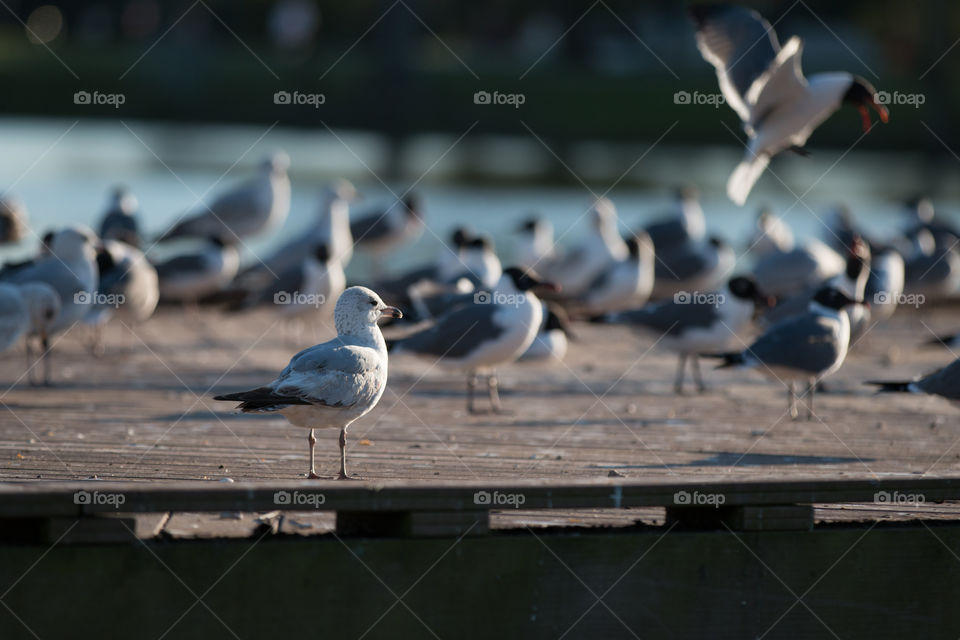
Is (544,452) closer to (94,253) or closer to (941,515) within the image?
(941,515)

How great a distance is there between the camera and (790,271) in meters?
13.3

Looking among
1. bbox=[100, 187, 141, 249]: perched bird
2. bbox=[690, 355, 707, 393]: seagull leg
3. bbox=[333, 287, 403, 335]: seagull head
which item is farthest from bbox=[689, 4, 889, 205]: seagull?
bbox=[100, 187, 141, 249]: perched bird

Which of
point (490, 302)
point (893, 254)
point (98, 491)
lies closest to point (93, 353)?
point (490, 302)

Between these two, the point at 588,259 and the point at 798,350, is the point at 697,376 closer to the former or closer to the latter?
the point at 798,350

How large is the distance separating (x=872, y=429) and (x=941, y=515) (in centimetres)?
218

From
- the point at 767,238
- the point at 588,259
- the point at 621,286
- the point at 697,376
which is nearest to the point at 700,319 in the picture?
the point at 697,376

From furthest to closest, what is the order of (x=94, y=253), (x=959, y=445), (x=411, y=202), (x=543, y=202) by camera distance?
(x=543, y=202) → (x=411, y=202) → (x=94, y=253) → (x=959, y=445)

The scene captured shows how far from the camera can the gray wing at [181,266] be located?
488 inches

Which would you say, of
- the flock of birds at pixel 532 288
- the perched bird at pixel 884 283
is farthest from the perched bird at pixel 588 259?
the perched bird at pixel 884 283

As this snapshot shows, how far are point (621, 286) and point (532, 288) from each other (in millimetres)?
3650

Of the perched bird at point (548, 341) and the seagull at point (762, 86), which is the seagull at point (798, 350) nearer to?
the seagull at point (762, 86)

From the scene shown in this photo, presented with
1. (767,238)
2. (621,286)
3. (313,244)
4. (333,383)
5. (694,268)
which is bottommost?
(333,383)

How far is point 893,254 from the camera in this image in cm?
1320

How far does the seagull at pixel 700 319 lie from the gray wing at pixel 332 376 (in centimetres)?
426
